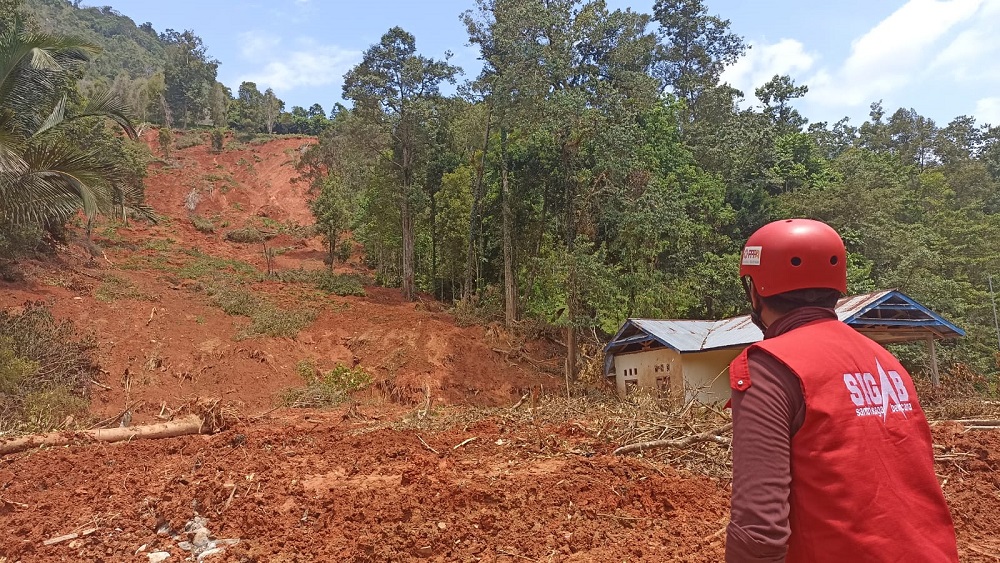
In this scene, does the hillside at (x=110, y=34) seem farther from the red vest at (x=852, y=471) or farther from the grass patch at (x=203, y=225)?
the red vest at (x=852, y=471)

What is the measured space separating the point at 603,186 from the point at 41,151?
1400 cm

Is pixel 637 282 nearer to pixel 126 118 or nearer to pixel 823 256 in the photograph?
pixel 126 118

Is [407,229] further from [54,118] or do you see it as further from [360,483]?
Answer: [360,483]

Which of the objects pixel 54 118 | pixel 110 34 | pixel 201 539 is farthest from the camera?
pixel 110 34

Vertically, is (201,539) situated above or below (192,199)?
below

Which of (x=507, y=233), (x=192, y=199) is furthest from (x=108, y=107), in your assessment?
(x=192, y=199)

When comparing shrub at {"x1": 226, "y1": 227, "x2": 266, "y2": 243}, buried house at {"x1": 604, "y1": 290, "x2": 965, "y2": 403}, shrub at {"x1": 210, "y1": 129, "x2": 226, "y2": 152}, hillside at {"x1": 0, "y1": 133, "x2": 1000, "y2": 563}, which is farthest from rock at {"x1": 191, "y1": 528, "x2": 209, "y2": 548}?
shrub at {"x1": 210, "y1": 129, "x2": 226, "y2": 152}

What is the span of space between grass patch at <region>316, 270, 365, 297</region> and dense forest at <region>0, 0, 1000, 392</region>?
2270mm

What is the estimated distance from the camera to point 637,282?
18453mm

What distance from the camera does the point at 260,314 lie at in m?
21.1

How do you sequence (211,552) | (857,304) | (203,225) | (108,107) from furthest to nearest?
(203,225) < (857,304) < (108,107) < (211,552)

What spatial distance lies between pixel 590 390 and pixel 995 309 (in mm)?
20442

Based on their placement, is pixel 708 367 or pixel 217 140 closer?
pixel 708 367

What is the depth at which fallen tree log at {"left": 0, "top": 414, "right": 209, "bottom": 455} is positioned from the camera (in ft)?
26.7
